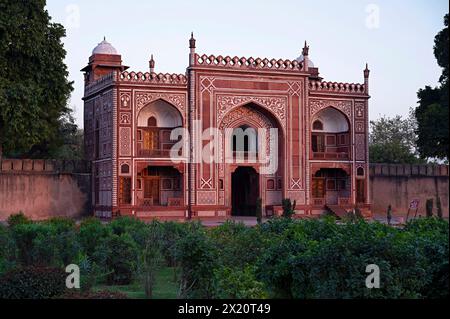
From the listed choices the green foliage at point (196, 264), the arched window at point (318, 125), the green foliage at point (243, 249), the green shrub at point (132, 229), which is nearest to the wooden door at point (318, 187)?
the arched window at point (318, 125)

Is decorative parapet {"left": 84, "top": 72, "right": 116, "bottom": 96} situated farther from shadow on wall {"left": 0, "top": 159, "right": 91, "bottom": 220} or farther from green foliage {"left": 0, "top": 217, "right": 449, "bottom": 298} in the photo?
green foliage {"left": 0, "top": 217, "right": 449, "bottom": 298}

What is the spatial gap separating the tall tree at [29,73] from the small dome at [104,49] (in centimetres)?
443

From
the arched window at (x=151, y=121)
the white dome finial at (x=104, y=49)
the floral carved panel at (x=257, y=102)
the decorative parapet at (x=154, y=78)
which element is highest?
the white dome finial at (x=104, y=49)

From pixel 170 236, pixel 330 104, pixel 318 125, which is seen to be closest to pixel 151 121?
pixel 318 125

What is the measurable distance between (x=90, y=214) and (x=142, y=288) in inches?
747

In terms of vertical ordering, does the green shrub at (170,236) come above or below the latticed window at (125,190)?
below

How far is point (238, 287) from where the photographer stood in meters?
7.96

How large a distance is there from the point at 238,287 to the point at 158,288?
3427mm

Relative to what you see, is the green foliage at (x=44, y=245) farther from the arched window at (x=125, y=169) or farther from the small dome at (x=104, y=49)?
the small dome at (x=104, y=49)

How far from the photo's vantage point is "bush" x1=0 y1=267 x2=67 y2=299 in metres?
8.95

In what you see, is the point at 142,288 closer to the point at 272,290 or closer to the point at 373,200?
the point at 272,290

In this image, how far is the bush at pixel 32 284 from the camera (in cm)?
895

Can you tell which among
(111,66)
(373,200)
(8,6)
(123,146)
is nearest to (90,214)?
(123,146)
